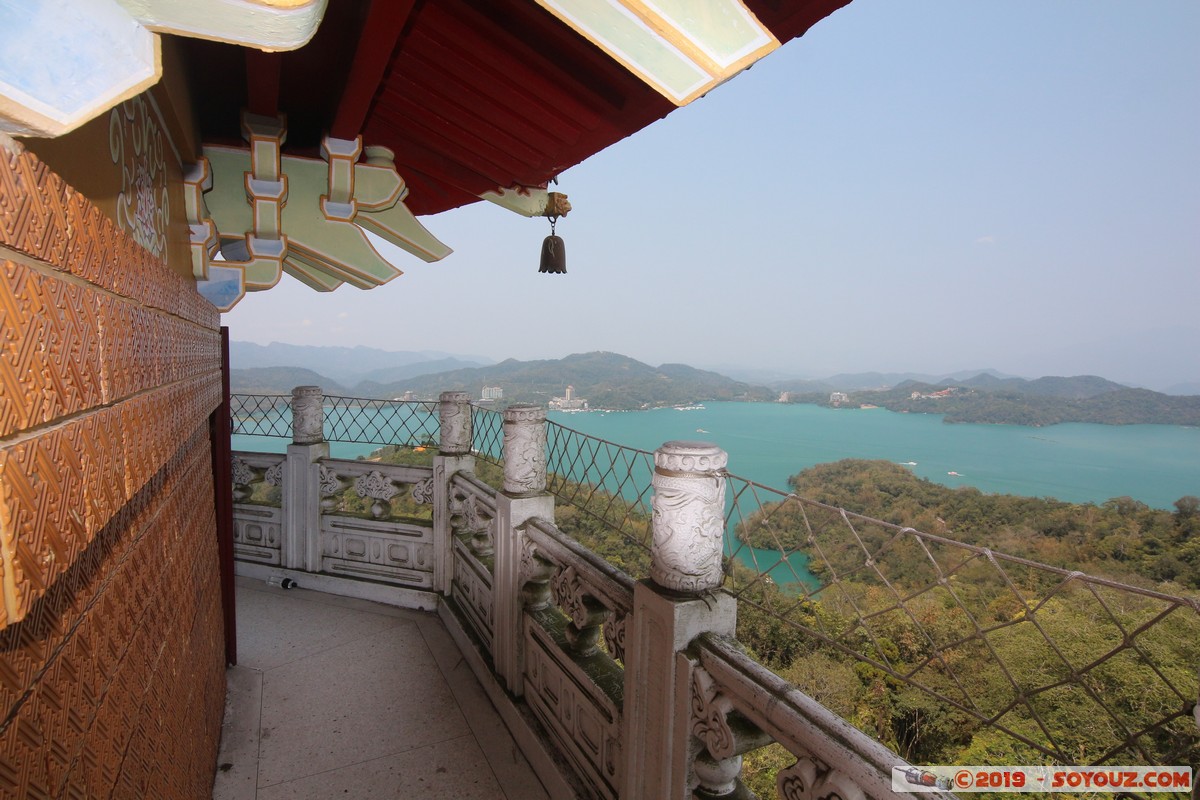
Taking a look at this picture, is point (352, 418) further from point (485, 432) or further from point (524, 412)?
point (524, 412)

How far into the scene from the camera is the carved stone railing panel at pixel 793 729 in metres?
1.20

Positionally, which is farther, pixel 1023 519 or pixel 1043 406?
pixel 1043 406

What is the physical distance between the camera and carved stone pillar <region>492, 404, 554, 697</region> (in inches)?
120

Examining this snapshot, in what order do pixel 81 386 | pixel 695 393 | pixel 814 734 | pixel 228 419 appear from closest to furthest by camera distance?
1. pixel 81 386
2. pixel 814 734
3. pixel 228 419
4. pixel 695 393

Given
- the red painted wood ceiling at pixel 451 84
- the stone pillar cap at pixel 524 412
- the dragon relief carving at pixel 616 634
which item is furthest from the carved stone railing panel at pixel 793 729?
the red painted wood ceiling at pixel 451 84

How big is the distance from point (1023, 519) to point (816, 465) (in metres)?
7.20

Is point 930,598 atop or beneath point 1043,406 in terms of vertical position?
beneath

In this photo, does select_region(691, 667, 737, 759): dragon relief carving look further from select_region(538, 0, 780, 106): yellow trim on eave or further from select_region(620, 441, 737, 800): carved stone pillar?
select_region(538, 0, 780, 106): yellow trim on eave

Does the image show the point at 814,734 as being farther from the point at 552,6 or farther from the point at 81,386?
the point at 552,6

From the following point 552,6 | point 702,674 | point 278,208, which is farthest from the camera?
point 278,208

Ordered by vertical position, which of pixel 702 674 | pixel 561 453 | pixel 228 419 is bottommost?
pixel 702 674

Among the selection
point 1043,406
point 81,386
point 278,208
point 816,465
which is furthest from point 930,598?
point 1043,406

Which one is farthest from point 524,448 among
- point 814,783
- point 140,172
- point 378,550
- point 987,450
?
point 987,450

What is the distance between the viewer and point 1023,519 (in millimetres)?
13016
